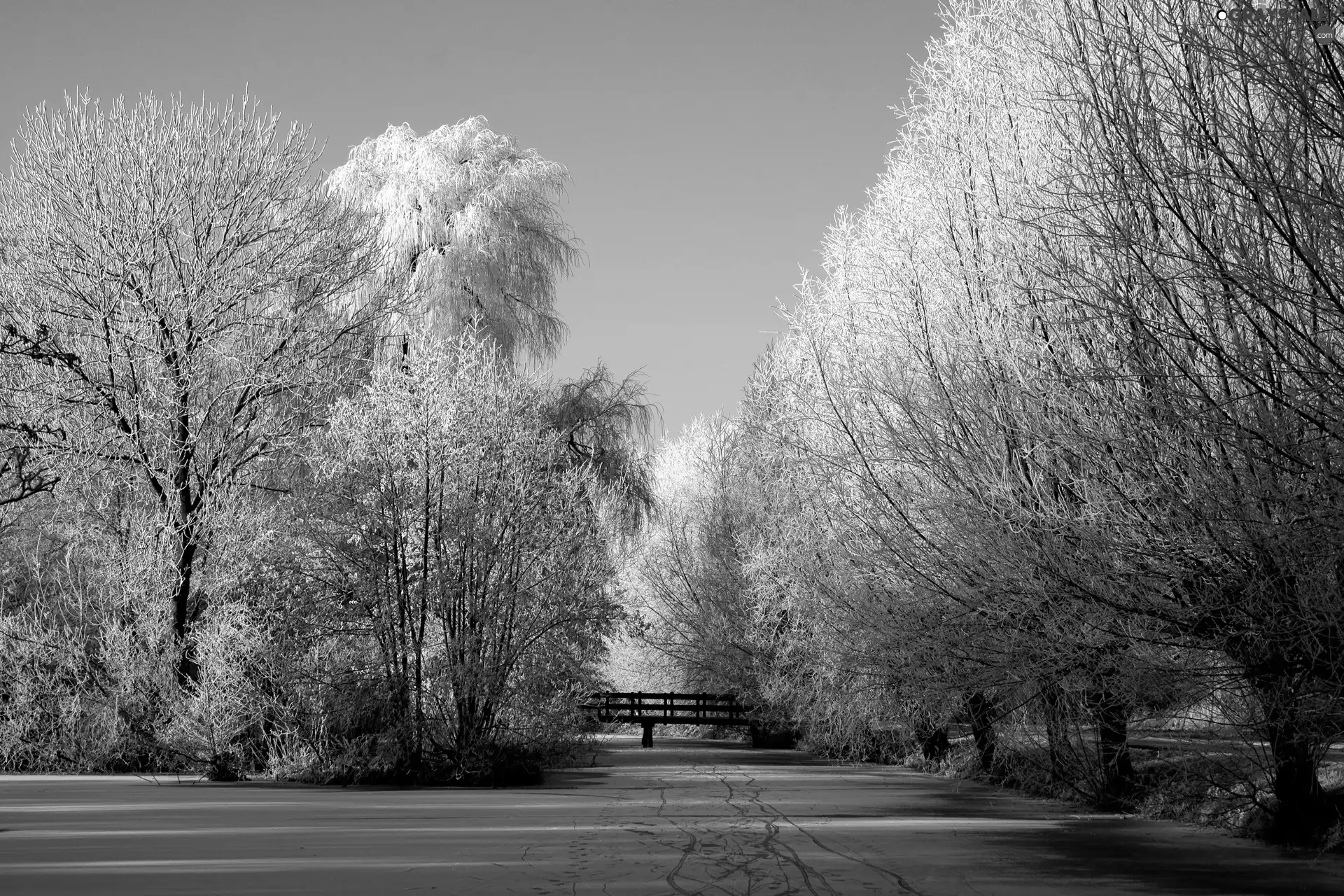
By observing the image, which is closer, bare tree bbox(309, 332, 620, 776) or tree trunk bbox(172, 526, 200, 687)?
bare tree bbox(309, 332, 620, 776)

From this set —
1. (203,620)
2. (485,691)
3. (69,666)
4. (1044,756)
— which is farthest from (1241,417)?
(69,666)

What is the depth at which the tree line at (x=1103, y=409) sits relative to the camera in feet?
24.3

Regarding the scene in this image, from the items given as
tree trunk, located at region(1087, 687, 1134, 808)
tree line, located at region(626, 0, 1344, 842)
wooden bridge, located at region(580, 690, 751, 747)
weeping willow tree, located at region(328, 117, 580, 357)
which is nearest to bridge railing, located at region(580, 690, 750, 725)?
wooden bridge, located at region(580, 690, 751, 747)

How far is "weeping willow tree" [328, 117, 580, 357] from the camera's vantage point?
26.6 metres

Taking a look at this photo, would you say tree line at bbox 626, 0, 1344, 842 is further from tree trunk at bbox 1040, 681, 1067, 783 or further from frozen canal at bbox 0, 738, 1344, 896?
frozen canal at bbox 0, 738, 1344, 896

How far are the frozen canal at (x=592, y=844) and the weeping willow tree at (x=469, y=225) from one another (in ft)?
38.9

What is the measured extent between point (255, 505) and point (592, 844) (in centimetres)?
1284

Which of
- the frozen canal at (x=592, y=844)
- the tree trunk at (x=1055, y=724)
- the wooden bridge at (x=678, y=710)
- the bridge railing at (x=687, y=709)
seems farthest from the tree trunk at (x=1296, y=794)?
the bridge railing at (x=687, y=709)

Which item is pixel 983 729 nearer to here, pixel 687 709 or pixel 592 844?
pixel 592 844

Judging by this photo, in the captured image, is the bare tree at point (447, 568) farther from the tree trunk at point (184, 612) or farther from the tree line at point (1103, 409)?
the tree line at point (1103, 409)

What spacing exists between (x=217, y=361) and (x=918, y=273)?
1322cm

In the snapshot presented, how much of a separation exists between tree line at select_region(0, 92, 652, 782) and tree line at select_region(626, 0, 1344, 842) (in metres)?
4.63

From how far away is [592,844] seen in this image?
11.5 metres

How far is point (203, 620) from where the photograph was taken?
19500 mm
